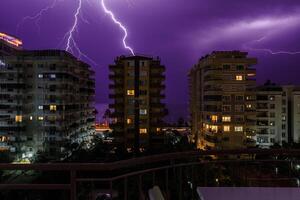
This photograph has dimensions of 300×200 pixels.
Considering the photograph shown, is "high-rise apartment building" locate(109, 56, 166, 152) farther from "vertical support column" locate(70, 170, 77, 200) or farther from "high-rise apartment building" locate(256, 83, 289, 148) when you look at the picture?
"vertical support column" locate(70, 170, 77, 200)

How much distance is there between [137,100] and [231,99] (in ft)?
26.0

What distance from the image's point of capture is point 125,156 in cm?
2700

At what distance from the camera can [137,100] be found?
31375 millimetres

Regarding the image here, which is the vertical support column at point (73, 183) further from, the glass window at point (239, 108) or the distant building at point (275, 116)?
the distant building at point (275, 116)

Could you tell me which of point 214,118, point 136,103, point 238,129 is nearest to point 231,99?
point 214,118

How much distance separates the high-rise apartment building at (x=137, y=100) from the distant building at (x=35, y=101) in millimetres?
4391

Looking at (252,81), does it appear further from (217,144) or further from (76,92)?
(76,92)

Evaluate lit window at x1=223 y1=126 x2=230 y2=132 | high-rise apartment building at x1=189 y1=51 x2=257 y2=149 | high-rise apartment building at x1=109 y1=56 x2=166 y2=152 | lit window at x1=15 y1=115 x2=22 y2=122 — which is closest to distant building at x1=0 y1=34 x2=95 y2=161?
lit window at x1=15 y1=115 x2=22 y2=122

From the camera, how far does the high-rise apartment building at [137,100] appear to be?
31.6 meters

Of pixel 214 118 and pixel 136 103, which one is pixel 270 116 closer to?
pixel 214 118

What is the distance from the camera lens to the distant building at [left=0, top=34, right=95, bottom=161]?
3128 centimetres

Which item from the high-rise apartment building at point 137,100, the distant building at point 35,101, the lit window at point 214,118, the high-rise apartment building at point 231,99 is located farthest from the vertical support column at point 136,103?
the lit window at point 214,118

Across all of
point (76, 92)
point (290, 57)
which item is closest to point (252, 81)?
point (76, 92)

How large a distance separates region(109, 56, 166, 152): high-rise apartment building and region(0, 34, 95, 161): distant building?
4391mm
